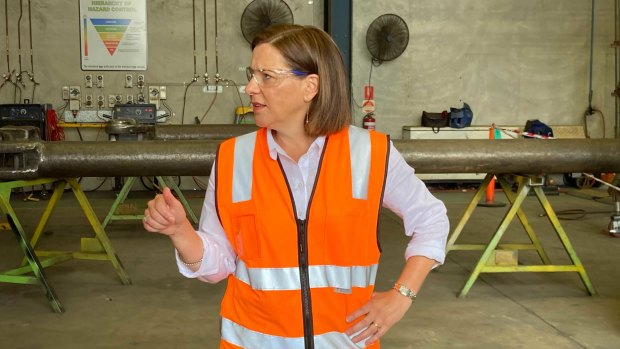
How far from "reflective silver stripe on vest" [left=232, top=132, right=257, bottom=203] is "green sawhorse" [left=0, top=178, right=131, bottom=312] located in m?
2.47

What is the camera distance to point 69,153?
329 cm

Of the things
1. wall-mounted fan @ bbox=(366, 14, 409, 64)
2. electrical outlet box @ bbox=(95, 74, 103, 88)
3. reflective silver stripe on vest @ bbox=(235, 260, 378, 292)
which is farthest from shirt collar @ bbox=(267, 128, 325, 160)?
electrical outlet box @ bbox=(95, 74, 103, 88)

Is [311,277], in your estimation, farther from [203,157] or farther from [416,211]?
[203,157]

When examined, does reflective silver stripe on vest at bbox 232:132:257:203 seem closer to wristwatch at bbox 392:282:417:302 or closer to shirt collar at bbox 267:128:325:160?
shirt collar at bbox 267:128:325:160

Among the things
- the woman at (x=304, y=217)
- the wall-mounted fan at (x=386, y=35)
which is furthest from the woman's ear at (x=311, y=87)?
the wall-mounted fan at (x=386, y=35)

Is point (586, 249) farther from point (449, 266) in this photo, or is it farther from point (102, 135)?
point (102, 135)

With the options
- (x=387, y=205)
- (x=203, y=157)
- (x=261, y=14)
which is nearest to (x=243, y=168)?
(x=387, y=205)

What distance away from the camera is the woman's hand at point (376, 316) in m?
1.26

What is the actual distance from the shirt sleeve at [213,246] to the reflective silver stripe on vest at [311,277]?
6cm

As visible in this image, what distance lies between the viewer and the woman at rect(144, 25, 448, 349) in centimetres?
132

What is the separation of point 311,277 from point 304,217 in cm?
12

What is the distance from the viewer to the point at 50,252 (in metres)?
4.07

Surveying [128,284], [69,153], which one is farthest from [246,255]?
[128,284]

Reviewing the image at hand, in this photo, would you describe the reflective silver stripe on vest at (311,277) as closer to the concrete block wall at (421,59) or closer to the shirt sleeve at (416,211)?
the shirt sleeve at (416,211)
